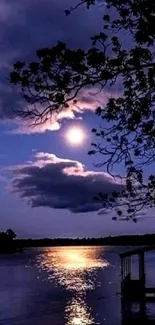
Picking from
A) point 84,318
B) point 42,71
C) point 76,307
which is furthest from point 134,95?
point 76,307

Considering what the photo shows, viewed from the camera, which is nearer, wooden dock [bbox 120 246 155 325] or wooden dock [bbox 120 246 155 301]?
wooden dock [bbox 120 246 155 325]

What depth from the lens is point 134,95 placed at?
32.8 feet

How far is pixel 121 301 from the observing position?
20203 mm

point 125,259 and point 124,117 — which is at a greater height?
point 124,117

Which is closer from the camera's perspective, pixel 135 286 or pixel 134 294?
pixel 134 294

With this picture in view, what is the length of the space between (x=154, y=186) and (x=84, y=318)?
7.47 metres

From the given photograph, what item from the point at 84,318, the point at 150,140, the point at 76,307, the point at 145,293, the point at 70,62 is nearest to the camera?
the point at 70,62

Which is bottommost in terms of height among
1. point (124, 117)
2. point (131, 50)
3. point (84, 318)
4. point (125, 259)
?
point (84, 318)

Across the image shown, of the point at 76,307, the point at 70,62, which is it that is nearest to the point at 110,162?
the point at 70,62

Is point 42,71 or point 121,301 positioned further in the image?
point 121,301

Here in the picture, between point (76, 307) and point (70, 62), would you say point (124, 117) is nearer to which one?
point (70, 62)

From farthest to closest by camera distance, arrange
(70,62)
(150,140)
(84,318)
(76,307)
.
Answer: (76,307)
(84,318)
(150,140)
(70,62)

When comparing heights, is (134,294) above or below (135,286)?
below

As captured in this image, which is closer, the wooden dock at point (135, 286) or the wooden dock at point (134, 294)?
the wooden dock at point (134, 294)
